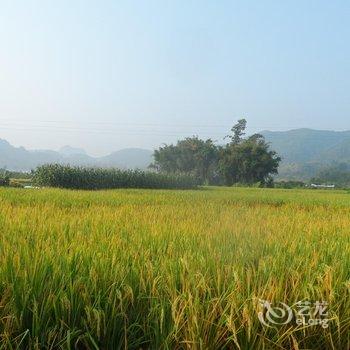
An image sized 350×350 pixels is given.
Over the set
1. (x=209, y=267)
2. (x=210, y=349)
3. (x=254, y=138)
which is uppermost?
(x=254, y=138)

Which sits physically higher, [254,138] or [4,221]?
[254,138]

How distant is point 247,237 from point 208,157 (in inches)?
1977

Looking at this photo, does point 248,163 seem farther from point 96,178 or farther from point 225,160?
point 96,178

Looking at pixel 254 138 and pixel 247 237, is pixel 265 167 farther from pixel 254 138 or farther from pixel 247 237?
pixel 247 237

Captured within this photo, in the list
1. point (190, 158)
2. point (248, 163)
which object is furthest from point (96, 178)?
point (190, 158)

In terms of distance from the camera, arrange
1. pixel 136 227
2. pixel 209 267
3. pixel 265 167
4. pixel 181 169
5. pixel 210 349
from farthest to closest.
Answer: pixel 181 169 < pixel 265 167 < pixel 136 227 < pixel 209 267 < pixel 210 349

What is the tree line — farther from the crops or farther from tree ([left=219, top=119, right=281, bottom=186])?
the crops

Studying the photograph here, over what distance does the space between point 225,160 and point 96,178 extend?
25.2 m

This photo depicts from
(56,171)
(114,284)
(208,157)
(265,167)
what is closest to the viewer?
(114,284)

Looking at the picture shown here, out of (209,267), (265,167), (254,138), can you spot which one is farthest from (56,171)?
(254,138)

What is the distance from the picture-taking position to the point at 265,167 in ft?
150

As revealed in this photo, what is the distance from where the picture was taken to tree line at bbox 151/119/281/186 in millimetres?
45875

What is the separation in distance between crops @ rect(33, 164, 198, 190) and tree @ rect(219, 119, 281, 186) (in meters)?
17.6

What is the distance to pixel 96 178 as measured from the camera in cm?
2580
